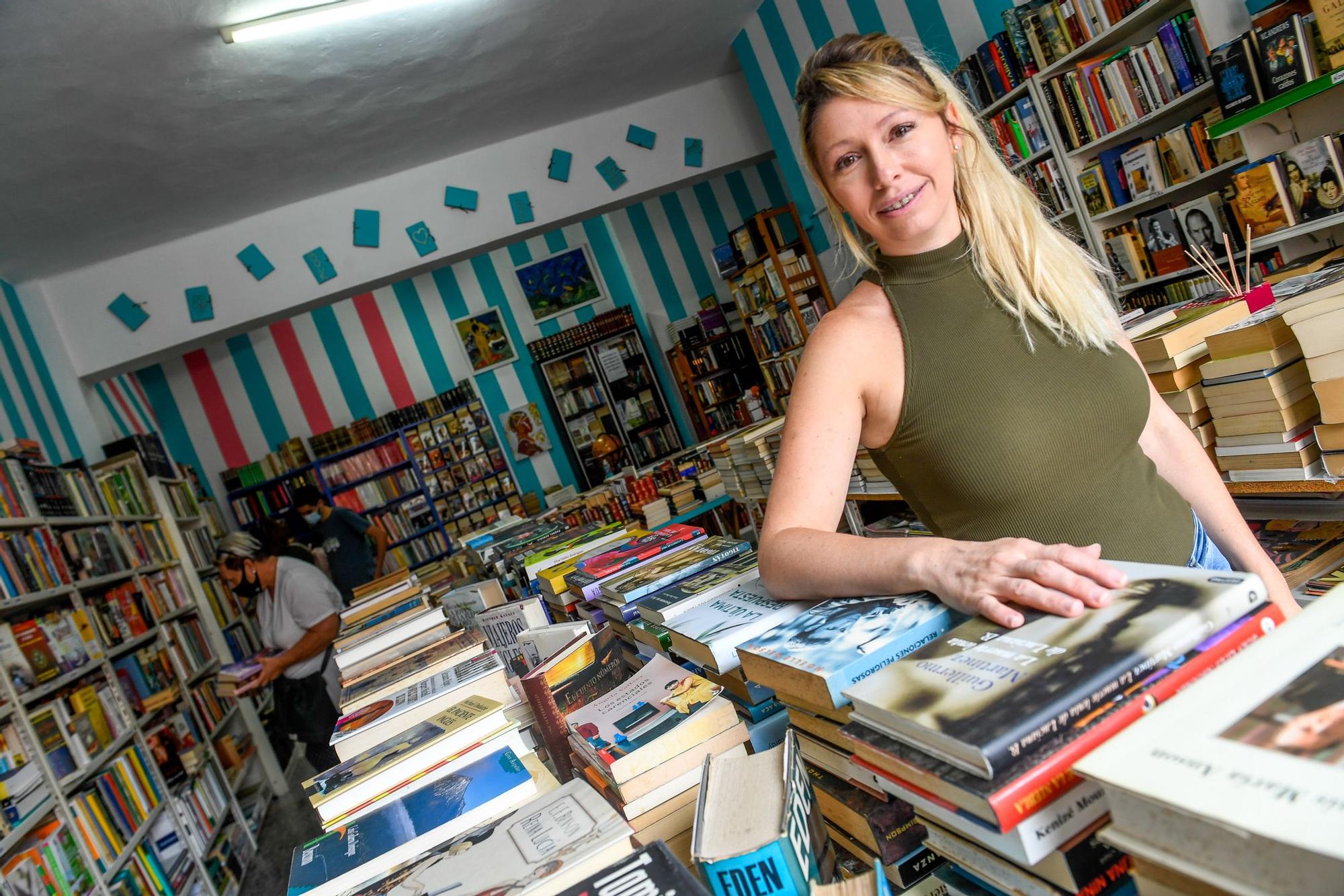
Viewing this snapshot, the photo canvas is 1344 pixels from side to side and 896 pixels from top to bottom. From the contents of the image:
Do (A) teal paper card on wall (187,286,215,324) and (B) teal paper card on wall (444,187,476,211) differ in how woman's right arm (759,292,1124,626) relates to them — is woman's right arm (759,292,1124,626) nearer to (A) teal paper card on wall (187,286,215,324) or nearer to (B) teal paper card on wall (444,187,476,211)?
(B) teal paper card on wall (444,187,476,211)

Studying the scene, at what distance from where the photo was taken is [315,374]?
859cm

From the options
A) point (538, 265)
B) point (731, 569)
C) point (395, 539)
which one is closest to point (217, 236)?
point (395, 539)

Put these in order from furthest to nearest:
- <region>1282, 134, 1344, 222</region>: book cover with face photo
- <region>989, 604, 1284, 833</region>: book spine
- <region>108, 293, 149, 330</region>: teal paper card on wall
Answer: <region>108, 293, 149, 330</region>: teal paper card on wall → <region>1282, 134, 1344, 222</region>: book cover with face photo → <region>989, 604, 1284, 833</region>: book spine

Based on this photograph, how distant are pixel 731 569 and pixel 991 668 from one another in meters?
0.79

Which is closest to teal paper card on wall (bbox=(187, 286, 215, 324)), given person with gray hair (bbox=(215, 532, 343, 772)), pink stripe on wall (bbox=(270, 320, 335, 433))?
person with gray hair (bbox=(215, 532, 343, 772))

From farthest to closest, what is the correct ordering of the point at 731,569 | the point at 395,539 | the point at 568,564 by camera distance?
the point at 395,539
the point at 568,564
the point at 731,569

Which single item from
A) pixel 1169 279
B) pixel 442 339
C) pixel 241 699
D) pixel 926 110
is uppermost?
pixel 442 339

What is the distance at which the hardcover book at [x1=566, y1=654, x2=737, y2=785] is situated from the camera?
0.90 metres

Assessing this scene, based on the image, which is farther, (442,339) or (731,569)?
(442,339)

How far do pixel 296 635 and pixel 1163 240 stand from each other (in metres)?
4.24

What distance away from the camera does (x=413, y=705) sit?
1382 millimetres

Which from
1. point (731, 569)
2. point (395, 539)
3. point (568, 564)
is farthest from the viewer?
point (395, 539)

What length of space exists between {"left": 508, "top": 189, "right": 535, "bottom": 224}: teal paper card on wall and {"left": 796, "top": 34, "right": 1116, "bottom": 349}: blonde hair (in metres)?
4.63

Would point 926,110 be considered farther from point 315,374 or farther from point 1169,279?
point 315,374
